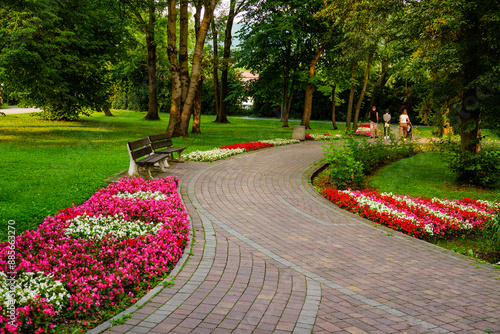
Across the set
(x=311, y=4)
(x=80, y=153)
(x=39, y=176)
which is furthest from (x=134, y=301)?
(x=311, y=4)

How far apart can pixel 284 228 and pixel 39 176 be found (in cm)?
703

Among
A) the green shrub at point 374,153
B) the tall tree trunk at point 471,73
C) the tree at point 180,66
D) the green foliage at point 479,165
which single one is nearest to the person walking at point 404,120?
the green shrub at point 374,153

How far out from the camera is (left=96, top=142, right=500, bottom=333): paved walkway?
13.8 ft

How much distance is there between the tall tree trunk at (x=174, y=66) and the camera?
1972cm

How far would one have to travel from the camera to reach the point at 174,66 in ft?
65.7

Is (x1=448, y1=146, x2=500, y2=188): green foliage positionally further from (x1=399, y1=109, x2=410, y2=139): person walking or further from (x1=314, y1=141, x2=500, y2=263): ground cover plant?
(x1=399, y1=109, x2=410, y2=139): person walking

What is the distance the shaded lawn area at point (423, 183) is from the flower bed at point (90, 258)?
7.39m

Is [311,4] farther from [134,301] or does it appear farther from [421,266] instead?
[134,301]

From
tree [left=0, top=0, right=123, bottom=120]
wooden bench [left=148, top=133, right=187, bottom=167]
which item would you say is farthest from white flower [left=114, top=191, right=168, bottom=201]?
tree [left=0, top=0, right=123, bottom=120]

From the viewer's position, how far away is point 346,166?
37.9 ft

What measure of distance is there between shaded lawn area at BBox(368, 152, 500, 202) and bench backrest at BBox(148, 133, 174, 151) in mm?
6505

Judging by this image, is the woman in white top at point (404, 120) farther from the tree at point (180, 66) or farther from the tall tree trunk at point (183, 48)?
the tall tree trunk at point (183, 48)

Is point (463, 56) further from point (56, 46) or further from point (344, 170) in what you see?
point (56, 46)

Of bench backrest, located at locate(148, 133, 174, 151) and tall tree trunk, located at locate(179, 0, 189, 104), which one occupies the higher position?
tall tree trunk, located at locate(179, 0, 189, 104)
